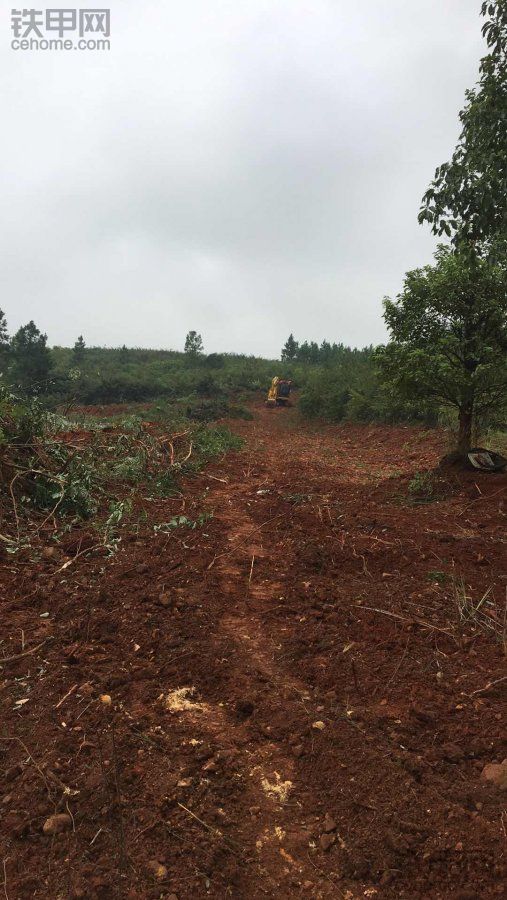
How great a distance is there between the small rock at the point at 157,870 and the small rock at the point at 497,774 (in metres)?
1.30

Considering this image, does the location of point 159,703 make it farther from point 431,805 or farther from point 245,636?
point 431,805

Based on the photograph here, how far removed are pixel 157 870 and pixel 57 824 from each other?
403 mm

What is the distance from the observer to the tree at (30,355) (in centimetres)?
2189

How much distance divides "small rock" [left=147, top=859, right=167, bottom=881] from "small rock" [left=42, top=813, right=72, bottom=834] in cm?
34

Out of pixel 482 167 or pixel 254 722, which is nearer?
pixel 254 722

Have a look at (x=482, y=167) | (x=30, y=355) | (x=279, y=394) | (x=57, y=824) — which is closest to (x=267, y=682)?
(x=57, y=824)

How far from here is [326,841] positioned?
184 centimetres

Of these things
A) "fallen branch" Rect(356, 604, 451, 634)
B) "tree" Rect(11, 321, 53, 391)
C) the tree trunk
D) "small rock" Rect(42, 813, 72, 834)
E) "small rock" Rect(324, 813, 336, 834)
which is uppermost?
"tree" Rect(11, 321, 53, 391)

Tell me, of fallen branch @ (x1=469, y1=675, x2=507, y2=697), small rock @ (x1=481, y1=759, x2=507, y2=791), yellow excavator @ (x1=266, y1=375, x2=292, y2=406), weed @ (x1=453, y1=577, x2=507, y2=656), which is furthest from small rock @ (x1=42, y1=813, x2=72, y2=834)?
yellow excavator @ (x1=266, y1=375, x2=292, y2=406)

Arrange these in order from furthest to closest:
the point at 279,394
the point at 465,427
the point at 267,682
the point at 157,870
Result: 1. the point at 279,394
2. the point at 465,427
3. the point at 267,682
4. the point at 157,870

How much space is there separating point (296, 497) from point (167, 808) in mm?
4956

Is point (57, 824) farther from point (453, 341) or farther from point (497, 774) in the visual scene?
point (453, 341)

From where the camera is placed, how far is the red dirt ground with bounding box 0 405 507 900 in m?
1.74

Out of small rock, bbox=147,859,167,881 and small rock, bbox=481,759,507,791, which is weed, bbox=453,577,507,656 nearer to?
small rock, bbox=481,759,507,791
